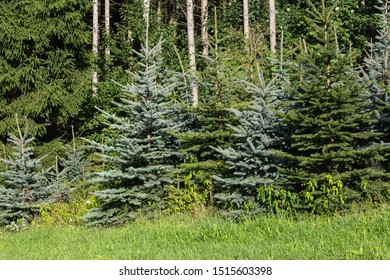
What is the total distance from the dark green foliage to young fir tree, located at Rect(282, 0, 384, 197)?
Answer: 28.2ft

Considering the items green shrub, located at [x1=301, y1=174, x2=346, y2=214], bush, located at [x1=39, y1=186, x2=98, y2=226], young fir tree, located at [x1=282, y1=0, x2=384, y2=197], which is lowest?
bush, located at [x1=39, y1=186, x2=98, y2=226]

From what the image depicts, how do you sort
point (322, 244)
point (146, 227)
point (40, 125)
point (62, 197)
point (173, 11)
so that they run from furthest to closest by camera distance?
point (173, 11) → point (40, 125) → point (62, 197) → point (146, 227) → point (322, 244)

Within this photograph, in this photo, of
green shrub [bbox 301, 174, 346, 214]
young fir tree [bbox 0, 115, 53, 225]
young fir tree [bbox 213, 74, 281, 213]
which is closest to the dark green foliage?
young fir tree [bbox 0, 115, 53, 225]

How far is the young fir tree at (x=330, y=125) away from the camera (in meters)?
7.16

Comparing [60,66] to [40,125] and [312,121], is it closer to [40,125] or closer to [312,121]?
[40,125]

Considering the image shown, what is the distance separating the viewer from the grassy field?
18.0 ft

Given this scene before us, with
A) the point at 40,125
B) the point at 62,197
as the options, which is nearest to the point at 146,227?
the point at 62,197

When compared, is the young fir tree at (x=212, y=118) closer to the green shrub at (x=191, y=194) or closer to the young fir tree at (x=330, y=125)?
the green shrub at (x=191, y=194)

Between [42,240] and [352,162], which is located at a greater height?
[352,162]

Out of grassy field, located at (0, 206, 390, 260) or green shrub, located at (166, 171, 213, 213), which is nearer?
grassy field, located at (0, 206, 390, 260)

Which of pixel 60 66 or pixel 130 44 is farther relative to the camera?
pixel 130 44

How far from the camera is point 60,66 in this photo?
1466 cm

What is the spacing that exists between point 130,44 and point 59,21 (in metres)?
4.69

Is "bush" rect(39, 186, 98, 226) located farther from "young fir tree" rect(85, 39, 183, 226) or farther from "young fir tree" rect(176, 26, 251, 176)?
"young fir tree" rect(176, 26, 251, 176)
